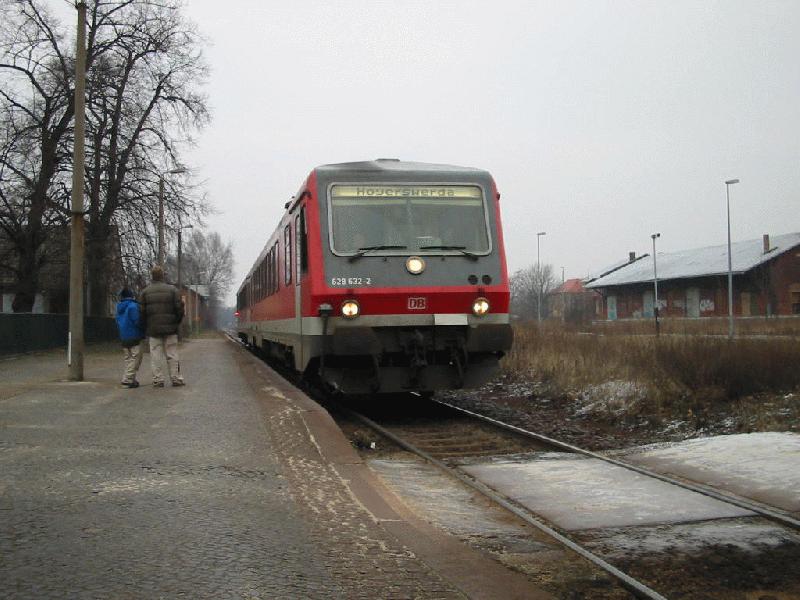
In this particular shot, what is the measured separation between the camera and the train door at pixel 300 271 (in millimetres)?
10875

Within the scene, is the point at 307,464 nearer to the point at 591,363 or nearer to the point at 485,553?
the point at 485,553

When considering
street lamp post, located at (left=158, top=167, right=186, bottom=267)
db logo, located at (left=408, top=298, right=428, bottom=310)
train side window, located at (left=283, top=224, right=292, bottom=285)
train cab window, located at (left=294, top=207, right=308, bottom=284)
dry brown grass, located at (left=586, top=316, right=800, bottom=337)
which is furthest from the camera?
street lamp post, located at (left=158, top=167, right=186, bottom=267)

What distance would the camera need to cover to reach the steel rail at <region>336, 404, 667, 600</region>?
163 inches

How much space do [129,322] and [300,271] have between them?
305 centimetres

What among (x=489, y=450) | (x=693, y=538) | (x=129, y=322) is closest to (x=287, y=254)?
(x=129, y=322)

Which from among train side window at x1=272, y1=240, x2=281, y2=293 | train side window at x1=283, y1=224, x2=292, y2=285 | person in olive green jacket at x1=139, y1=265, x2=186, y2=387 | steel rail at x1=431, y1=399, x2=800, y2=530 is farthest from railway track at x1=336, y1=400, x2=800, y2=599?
train side window at x1=272, y1=240, x2=281, y2=293

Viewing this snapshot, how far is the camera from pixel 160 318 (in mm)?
11898

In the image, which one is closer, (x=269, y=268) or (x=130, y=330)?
(x=130, y=330)

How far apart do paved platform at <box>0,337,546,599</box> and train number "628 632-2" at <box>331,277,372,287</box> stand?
183 centimetres

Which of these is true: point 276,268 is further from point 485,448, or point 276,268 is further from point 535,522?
point 535,522

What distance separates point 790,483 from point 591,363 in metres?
8.45

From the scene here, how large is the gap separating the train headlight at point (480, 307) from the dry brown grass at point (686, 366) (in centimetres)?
294

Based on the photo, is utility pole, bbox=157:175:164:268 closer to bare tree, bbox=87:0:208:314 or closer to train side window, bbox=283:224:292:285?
bare tree, bbox=87:0:208:314

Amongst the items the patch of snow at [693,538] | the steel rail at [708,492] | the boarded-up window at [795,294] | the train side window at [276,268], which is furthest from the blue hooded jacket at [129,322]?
the boarded-up window at [795,294]
